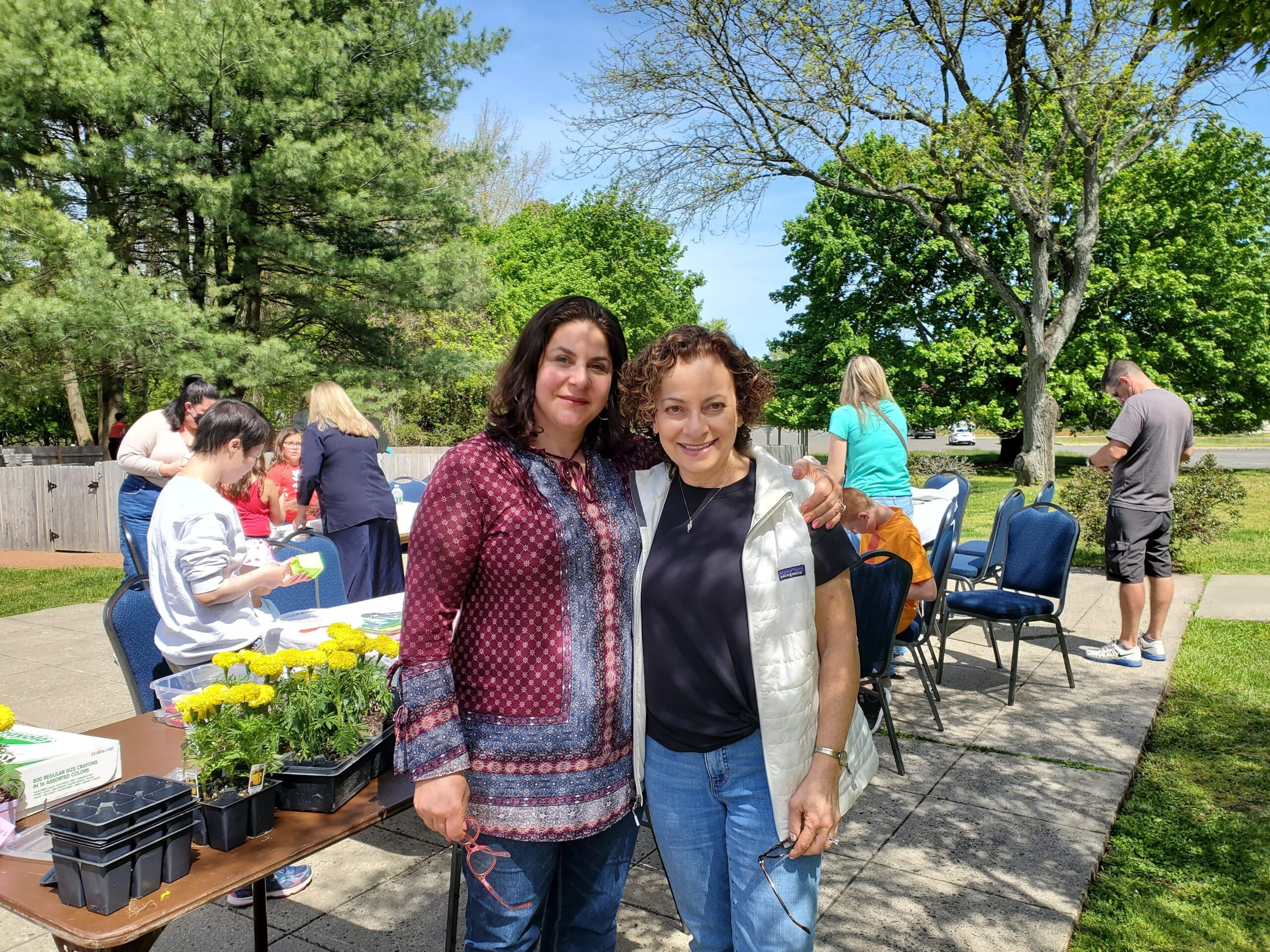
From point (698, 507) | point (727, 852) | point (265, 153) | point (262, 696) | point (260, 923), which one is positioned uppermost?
point (265, 153)

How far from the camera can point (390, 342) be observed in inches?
669

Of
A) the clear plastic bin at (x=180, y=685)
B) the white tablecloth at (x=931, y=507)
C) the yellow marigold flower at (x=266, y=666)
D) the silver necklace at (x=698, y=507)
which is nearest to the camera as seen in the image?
the silver necklace at (x=698, y=507)

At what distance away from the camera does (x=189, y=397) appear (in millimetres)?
5844

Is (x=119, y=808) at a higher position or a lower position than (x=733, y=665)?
lower

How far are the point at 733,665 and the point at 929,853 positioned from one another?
227cm

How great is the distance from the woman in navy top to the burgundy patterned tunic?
446 cm

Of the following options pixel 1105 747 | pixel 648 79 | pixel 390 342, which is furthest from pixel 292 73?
pixel 1105 747

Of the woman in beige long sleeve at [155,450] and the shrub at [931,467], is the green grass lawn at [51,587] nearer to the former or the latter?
the woman in beige long sleeve at [155,450]

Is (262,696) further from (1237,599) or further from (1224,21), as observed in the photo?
(1237,599)

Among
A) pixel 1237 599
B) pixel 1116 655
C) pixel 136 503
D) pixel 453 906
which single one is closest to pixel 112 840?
pixel 453 906

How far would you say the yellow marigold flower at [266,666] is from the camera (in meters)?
2.11

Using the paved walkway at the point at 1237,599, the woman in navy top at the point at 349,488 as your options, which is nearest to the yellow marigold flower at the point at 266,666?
the woman in navy top at the point at 349,488

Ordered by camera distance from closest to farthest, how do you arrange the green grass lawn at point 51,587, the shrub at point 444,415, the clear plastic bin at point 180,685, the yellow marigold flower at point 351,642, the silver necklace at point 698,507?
the silver necklace at point 698,507 → the yellow marigold flower at point 351,642 → the clear plastic bin at point 180,685 → the green grass lawn at point 51,587 → the shrub at point 444,415

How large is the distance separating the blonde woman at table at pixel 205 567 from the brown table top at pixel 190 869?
638mm
